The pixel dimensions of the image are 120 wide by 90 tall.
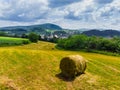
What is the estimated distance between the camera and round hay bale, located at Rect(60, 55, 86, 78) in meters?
35.4

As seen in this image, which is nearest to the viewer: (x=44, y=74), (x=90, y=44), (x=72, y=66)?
(x=72, y=66)

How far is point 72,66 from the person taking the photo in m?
35.3

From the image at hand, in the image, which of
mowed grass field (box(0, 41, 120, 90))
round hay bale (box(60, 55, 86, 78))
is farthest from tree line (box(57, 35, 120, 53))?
round hay bale (box(60, 55, 86, 78))

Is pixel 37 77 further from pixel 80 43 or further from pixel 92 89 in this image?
pixel 80 43

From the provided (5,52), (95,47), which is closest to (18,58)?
(5,52)

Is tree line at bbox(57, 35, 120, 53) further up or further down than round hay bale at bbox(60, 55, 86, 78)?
further down

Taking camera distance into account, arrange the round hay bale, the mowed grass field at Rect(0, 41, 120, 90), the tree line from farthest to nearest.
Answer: the tree line
the round hay bale
the mowed grass field at Rect(0, 41, 120, 90)

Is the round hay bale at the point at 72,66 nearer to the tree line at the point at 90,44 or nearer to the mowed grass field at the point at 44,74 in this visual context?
the mowed grass field at the point at 44,74

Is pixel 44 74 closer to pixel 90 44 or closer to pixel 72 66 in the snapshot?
pixel 72 66

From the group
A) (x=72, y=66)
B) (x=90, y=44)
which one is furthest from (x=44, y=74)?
(x=90, y=44)

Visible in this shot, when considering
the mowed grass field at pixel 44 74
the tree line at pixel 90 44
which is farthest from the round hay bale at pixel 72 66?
the tree line at pixel 90 44

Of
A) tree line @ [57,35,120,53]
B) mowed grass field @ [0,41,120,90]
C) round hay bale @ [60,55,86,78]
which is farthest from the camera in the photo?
tree line @ [57,35,120,53]

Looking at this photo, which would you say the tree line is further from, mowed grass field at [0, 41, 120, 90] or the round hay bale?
the round hay bale

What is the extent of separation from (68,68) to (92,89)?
421cm
